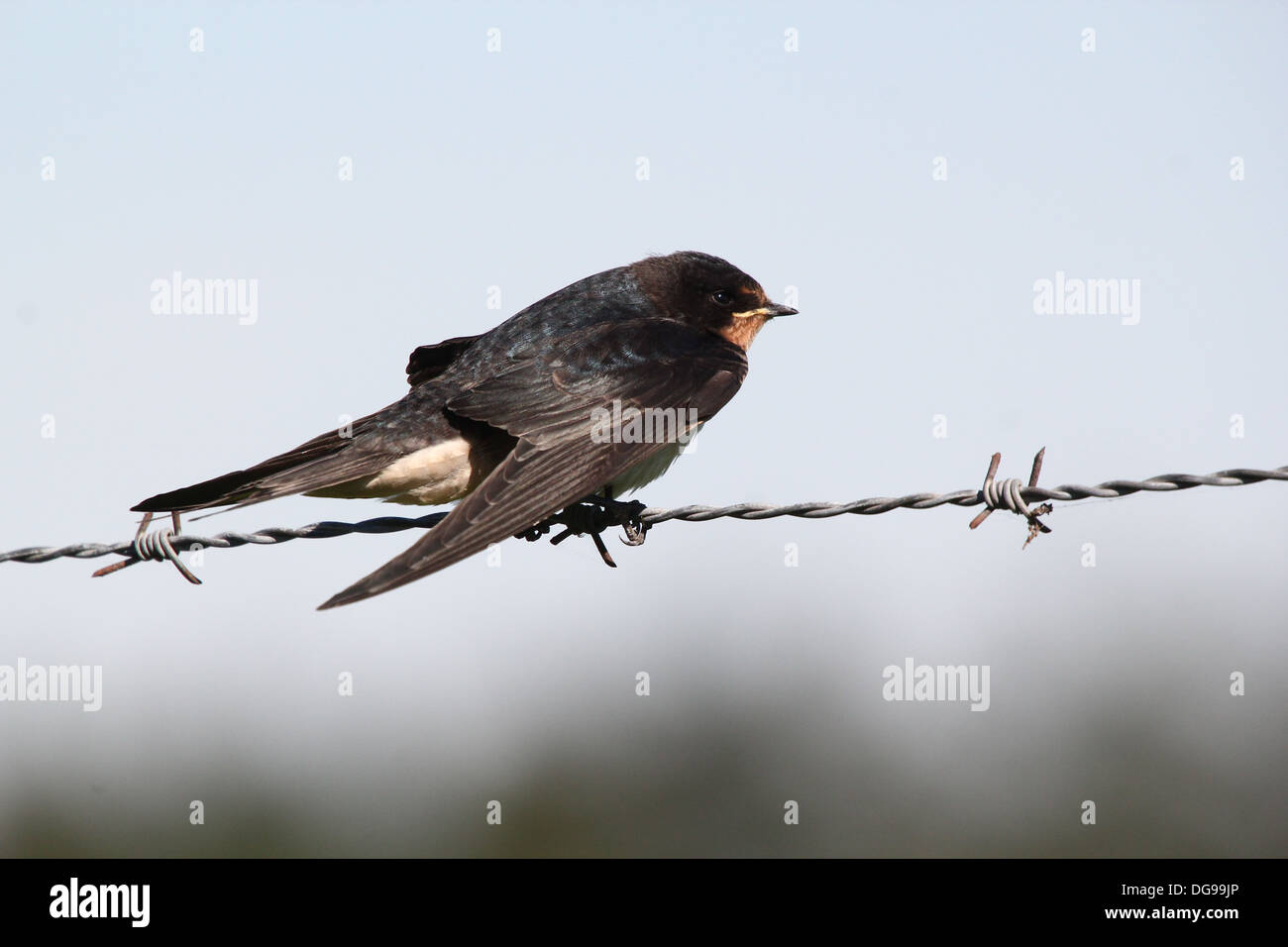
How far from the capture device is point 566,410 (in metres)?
6.99

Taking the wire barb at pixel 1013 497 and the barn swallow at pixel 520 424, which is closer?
the wire barb at pixel 1013 497

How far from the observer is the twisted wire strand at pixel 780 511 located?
16.2ft

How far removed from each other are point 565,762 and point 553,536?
2066 centimetres

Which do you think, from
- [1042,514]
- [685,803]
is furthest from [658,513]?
[685,803]

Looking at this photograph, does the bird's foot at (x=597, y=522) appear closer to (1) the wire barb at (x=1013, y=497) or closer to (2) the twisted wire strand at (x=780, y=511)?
(2) the twisted wire strand at (x=780, y=511)

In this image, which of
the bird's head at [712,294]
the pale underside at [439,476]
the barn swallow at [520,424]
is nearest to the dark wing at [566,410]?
the barn swallow at [520,424]

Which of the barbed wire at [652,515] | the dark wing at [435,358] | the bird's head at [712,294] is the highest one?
the bird's head at [712,294]

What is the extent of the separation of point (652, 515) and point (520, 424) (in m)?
1.08

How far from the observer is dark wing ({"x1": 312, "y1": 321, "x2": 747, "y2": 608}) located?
5.94 metres

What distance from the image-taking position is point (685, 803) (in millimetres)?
24109

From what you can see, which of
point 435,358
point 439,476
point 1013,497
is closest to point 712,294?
point 435,358

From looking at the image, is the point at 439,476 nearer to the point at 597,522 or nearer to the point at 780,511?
the point at 597,522

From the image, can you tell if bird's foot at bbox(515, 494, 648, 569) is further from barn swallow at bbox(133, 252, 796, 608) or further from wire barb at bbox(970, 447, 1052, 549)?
wire barb at bbox(970, 447, 1052, 549)
